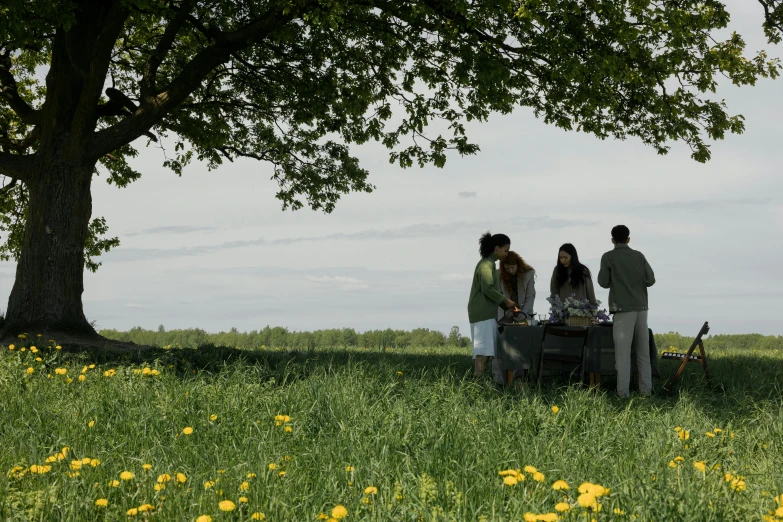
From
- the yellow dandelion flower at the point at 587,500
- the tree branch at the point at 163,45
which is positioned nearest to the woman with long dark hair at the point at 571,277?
the yellow dandelion flower at the point at 587,500

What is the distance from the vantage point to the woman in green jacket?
10438 mm

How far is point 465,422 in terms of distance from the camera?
6.15 metres

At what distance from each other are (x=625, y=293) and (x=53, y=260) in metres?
10.2

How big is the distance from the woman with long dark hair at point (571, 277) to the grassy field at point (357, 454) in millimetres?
2749

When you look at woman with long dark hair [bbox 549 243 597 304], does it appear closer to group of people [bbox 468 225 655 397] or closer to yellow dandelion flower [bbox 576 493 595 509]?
group of people [bbox 468 225 655 397]

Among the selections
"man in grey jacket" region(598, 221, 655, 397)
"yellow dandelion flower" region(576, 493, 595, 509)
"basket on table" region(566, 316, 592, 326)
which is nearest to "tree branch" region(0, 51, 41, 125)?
"basket on table" region(566, 316, 592, 326)

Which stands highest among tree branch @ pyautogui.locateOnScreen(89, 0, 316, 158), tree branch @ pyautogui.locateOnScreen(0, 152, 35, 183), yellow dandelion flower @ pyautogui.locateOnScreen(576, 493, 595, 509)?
tree branch @ pyautogui.locateOnScreen(89, 0, 316, 158)

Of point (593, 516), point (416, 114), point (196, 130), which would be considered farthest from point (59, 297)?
point (593, 516)

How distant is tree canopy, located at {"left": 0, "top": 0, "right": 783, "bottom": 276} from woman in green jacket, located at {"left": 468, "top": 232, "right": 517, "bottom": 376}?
3.16 metres

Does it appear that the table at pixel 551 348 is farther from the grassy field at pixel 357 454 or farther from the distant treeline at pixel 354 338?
the distant treeline at pixel 354 338

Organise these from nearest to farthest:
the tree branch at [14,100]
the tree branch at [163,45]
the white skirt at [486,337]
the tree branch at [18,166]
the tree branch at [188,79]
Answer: the white skirt at [486,337], the tree branch at [188,79], the tree branch at [163,45], the tree branch at [18,166], the tree branch at [14,100]

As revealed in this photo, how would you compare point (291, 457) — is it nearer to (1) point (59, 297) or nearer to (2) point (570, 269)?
(2) point (570, 269)

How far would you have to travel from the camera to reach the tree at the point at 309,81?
12250 mm

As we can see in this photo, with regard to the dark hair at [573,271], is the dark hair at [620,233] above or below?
above
